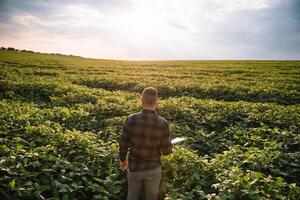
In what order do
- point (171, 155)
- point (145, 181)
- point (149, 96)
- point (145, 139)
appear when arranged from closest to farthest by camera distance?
point (149, 96) → point (145, 139) → point (145, 181) → point (171, 155)

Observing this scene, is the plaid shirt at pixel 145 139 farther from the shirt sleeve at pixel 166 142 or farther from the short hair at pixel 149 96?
the short hair at pixel 149 96

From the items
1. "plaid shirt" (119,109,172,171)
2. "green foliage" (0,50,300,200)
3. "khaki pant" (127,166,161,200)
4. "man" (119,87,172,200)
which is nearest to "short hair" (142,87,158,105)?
"man" (119,87,172,200)

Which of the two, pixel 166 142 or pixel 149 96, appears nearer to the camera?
pixel 149 96

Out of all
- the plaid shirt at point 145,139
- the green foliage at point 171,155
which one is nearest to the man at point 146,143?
the plaid shirt at point 145,139

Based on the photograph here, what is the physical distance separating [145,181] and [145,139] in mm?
795

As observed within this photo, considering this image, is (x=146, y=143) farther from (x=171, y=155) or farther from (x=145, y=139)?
(x=171, y=155)

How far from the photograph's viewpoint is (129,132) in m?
5.54

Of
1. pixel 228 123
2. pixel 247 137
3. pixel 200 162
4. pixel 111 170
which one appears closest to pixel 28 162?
pixel 111 170

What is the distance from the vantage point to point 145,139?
5.51 metres

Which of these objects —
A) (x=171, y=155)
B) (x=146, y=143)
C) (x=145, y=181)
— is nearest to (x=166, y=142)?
(x=146, y=143)

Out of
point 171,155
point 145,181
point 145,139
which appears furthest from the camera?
point 171,155

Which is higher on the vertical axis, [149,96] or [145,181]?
[149,96]

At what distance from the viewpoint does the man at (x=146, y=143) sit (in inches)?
214

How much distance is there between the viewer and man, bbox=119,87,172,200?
A: 5430 mm
